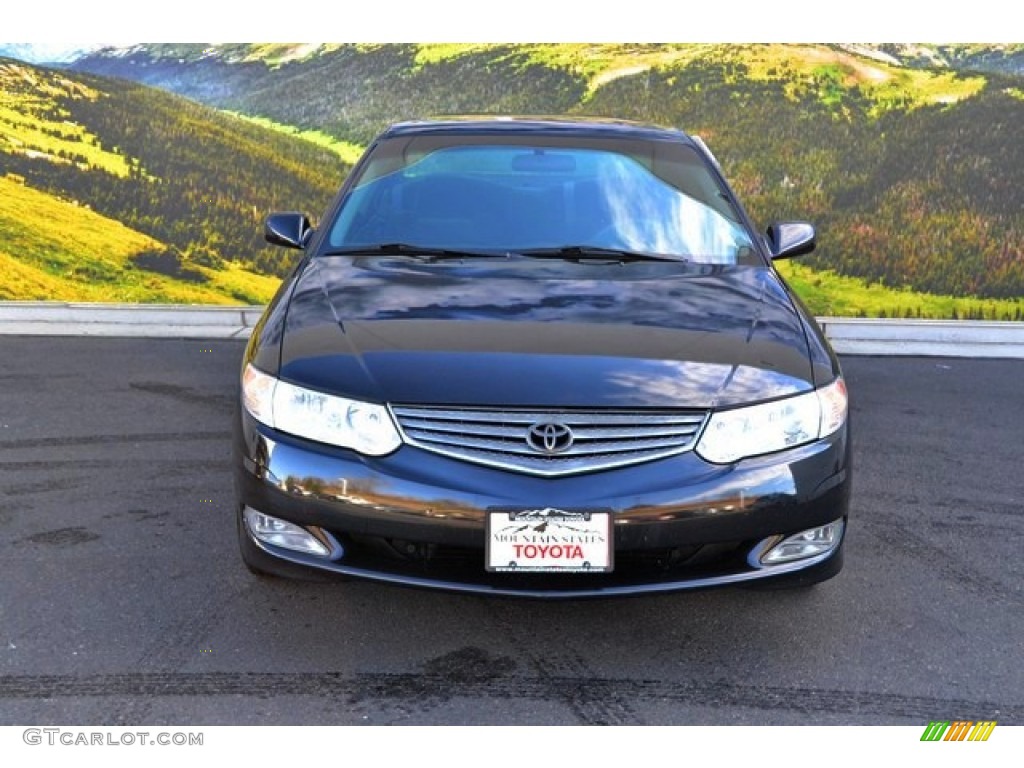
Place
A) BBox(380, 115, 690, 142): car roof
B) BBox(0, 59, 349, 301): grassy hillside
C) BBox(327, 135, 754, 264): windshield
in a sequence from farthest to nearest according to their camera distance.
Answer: BBox(0, 59, 349, 301): grassy hillside → BBox(380, 115, 690, 142): car roof → BBox(327, 135, 754, 264): windshield

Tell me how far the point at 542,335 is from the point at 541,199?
4.24 ft

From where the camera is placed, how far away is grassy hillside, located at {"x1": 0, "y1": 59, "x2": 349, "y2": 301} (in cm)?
988

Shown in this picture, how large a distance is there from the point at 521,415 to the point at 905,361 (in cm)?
604

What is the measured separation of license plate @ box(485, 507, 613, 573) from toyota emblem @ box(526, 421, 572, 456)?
164mm

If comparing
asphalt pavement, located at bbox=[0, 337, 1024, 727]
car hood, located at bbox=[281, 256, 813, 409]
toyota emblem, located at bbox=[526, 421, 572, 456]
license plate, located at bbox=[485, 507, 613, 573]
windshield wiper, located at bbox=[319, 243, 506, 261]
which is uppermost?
windshield wiper, located at bbox=[319, 243, 506, 261]

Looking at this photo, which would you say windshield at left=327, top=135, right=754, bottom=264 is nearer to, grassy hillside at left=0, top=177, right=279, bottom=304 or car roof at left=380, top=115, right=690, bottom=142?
car roof at left=380, top=115, right=690, bottom=142

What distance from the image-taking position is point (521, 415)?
3264 mm

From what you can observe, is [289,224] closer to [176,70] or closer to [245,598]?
[245,598]

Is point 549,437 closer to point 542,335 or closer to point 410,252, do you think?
point 542,335

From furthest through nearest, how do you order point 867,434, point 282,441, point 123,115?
point 123,115 → point 867,434 → point 282,441

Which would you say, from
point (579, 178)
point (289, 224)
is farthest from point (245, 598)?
point (579, 178)
